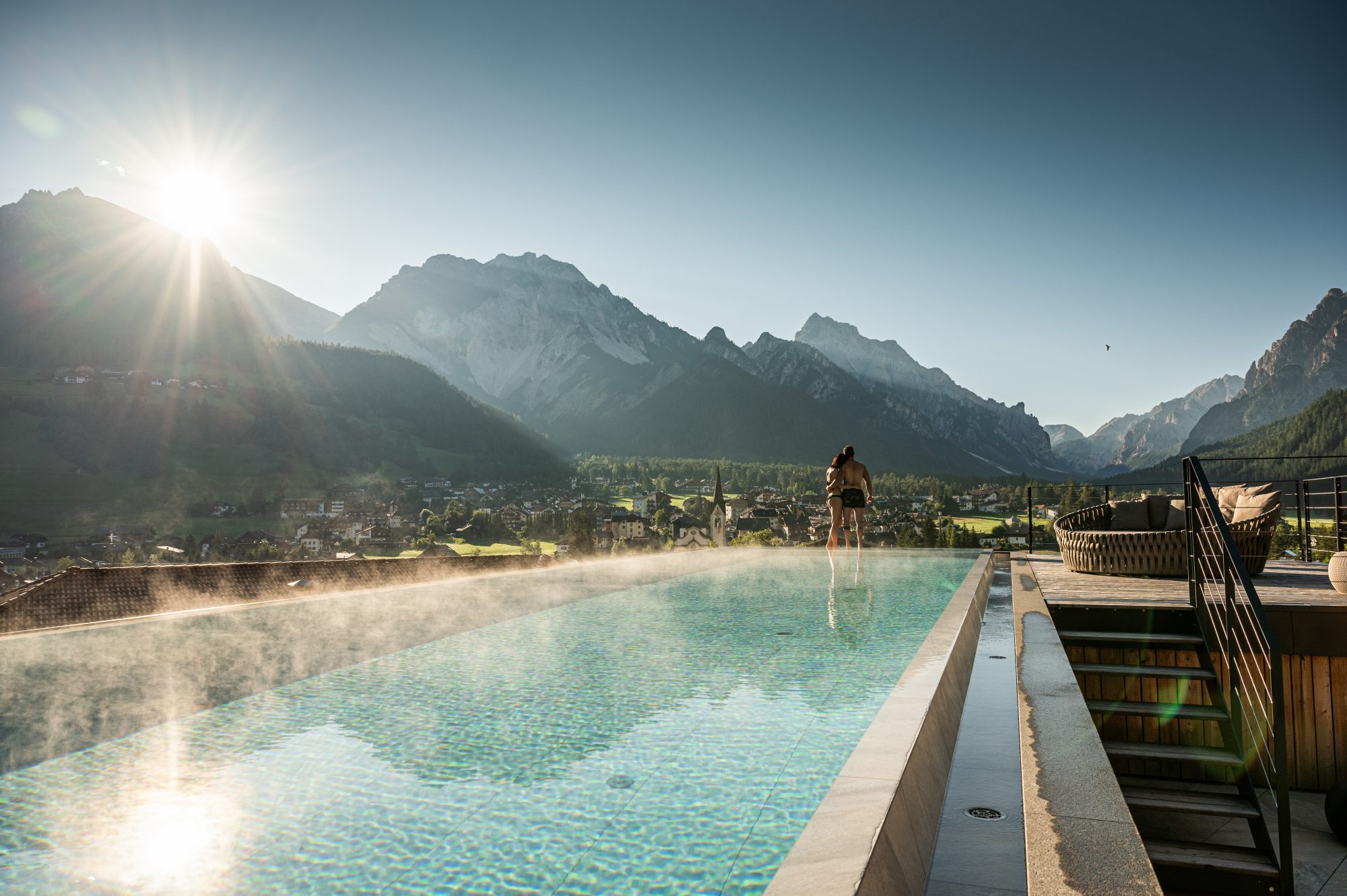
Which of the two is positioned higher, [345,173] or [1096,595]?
[345,173]

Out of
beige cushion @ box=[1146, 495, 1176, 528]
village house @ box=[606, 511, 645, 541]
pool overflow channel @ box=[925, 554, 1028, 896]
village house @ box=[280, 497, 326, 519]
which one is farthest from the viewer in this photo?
village house @ box=[606, 511, 645, 541]

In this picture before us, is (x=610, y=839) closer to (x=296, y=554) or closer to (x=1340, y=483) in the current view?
(x=1340, y=483)

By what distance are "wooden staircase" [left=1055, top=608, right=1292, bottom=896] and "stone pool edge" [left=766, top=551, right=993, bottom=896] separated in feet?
4.79

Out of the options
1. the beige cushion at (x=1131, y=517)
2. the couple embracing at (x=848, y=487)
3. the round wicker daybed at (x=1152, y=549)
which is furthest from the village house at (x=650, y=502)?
the round wicker daybed at (x=1152, y=549)

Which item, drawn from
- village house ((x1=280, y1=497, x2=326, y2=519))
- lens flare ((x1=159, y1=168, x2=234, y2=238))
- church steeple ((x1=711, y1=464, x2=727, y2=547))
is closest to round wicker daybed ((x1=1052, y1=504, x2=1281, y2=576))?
lens flare ((x1=159, y1=168, x2=234, y2=238))

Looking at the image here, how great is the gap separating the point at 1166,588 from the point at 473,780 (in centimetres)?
578

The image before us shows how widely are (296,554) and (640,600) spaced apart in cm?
5844

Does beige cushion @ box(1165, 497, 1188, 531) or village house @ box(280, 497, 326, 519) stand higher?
beige cushion @ box(1165, 497, 1188, 531)

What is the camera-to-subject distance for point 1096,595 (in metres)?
5.63

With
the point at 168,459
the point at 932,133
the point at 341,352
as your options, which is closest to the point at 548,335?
the point at 341,352

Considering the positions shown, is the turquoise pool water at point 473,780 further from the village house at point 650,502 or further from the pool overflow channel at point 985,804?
the village house at point 650,502

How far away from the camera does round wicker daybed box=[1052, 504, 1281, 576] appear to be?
248 inches

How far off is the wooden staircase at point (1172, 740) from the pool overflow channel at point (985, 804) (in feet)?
4.12

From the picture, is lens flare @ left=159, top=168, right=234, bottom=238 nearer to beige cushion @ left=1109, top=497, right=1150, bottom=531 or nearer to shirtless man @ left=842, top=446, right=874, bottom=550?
shirtless man @ left=842, top=446, right=874, bottom=550
